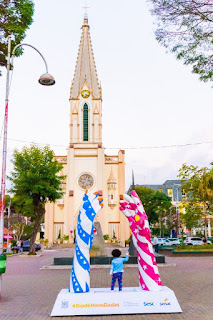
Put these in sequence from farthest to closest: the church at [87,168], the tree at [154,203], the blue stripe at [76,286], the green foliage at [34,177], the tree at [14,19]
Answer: the tree at [154,203] < the church at [87,168] < the green foliage at [34,177] < the tree at [14,19] < the blue stripe at [76,286]

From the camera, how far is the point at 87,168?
51.8 metres

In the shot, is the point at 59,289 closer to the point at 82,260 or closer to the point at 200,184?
the point at 82,260

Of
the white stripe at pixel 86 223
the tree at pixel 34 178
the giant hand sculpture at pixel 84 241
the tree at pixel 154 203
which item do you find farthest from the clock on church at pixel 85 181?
the white stripe at pixel 86 223

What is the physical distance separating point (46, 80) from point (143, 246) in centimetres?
731

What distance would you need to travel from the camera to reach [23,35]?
41.8 feet

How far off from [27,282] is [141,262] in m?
6.62

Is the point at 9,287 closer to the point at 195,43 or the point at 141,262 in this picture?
the point at 141,262

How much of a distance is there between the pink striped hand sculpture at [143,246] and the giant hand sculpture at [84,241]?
2.73ft

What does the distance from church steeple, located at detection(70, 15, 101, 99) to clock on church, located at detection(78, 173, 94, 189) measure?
44.3 ft

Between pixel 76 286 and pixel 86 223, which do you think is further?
pixel 86 223

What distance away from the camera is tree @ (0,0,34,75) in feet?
38.5

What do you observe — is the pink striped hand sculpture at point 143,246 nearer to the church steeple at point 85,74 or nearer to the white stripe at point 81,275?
the white stripe at point 81,275

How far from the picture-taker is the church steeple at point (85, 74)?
5631cm

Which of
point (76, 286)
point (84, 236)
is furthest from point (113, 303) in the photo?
point (84, 236)
